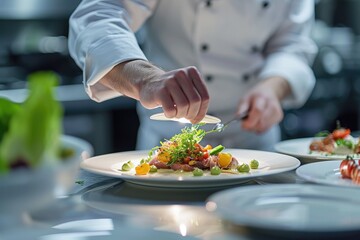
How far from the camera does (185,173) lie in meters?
1.29

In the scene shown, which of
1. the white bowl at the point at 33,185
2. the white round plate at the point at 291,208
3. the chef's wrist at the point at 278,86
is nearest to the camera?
the white bowl at the point at 33,185

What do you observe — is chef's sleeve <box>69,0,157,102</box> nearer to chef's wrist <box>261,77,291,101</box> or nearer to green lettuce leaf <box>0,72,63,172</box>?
chef's wrist <box>261,77,291,101</box>

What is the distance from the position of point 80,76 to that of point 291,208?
107 inches

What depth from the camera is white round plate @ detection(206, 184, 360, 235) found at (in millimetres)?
881

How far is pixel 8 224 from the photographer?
3.14 feet

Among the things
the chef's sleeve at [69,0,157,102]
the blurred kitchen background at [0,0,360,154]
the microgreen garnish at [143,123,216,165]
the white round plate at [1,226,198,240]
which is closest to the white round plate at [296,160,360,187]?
the microgreen garnish at [143,123,216,165]

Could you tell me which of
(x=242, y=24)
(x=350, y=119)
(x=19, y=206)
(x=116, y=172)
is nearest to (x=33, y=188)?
(x=19, y=206)

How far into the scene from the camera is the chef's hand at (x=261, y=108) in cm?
182

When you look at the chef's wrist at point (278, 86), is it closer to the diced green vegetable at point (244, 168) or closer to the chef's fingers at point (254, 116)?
the chef's fingers at point (254, 116)

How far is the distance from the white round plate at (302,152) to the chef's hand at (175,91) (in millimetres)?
282

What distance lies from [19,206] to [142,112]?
1.41 meters

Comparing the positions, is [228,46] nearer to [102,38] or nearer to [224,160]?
[102,38]

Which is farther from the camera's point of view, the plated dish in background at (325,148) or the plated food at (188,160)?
the plated dish in background at (325,148)

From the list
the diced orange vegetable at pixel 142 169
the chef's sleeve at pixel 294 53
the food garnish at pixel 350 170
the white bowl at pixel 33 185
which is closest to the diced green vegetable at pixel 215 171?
the diced orange vegetable at pixel 142 169
